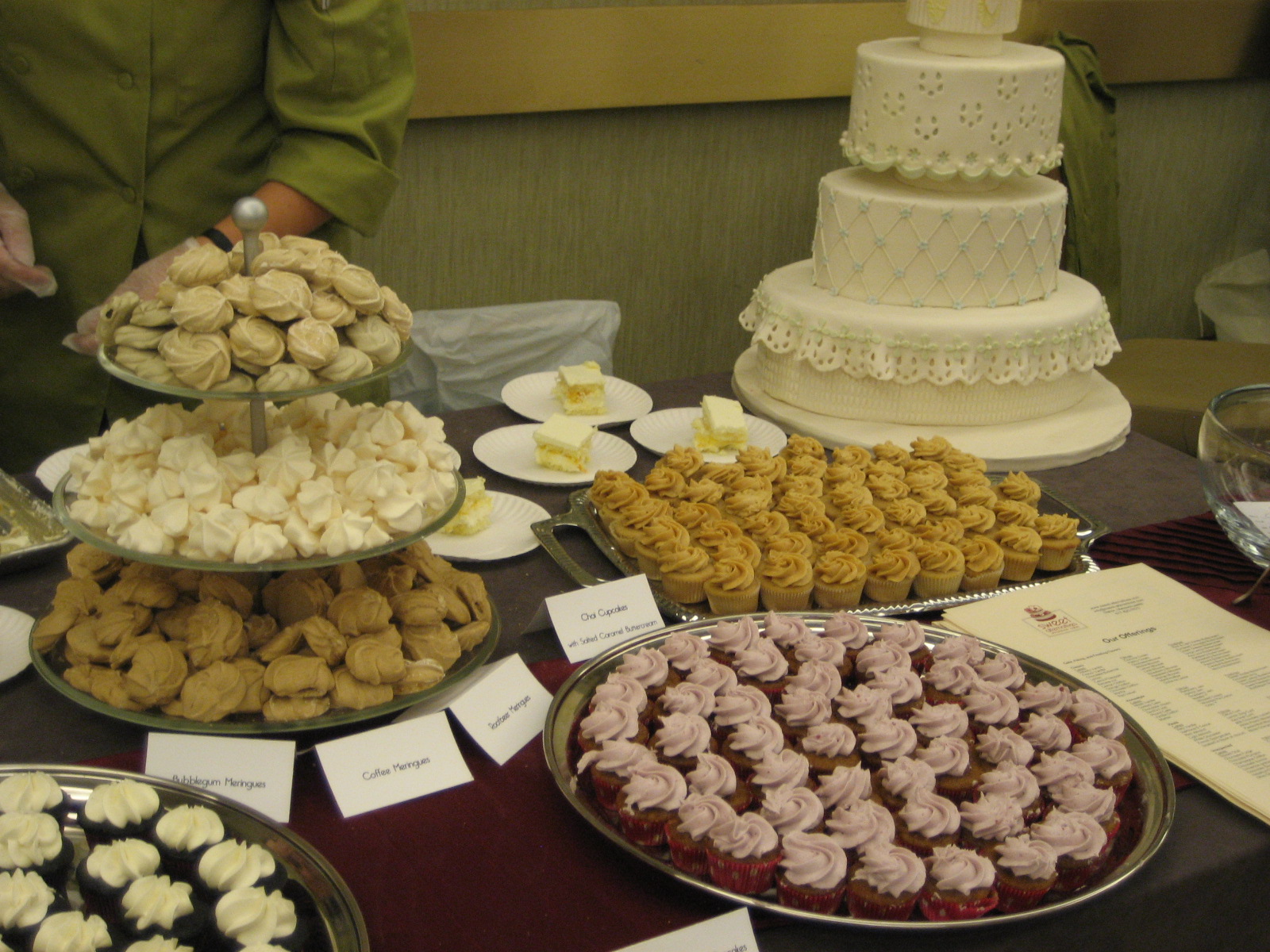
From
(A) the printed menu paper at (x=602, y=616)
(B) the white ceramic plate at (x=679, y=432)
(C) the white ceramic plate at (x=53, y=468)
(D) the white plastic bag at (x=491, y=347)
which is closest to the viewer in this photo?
(A) the printed menu paper at (x=602, y=616)

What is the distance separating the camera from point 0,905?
3.16 feet

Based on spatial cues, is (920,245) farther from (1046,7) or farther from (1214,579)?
(1046,7)

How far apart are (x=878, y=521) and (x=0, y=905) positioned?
A: 131 cm

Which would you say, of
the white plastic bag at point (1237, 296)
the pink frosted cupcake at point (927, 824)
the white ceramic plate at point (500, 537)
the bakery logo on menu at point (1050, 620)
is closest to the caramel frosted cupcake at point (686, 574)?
the white ceramic plate at point (500, 537)

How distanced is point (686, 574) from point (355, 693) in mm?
560

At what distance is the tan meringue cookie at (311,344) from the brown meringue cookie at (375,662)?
0.34 m

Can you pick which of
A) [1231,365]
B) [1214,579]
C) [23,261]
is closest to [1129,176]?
[1231,365]

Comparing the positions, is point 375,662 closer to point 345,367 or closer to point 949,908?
point 345,367

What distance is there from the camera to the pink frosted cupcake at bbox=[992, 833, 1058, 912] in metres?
1.13

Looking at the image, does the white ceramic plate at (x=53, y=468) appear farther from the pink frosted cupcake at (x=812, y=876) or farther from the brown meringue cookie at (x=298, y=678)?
the pink frosted cupcake at (x=812, y=876)

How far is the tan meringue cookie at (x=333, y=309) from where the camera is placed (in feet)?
3.96

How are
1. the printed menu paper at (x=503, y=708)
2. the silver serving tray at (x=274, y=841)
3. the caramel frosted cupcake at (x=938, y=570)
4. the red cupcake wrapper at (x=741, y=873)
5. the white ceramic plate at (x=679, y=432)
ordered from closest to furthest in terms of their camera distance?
the silver serving tray at (x=274, y=841) < the red cupcake wrapper at (x=741, y=873) < the printed menu paper at (x=503, y=708) < the caramel frosted cupcake at (x=938, y=570) < the white ceramic plate at (x=679, y=432)

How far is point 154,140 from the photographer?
6.76ft

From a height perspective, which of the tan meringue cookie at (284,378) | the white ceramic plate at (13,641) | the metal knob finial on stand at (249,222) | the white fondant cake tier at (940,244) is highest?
the metal knob finial on stand at (249,222)
